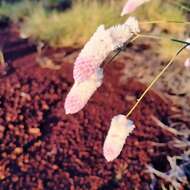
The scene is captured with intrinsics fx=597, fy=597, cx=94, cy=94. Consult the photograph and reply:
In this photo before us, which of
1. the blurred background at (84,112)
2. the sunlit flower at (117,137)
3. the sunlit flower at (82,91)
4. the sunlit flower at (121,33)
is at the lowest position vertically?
the blurred background at (84,112)

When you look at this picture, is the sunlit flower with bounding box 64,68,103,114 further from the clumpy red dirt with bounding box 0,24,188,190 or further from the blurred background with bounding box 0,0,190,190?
the clumpy red dirt with bounding box 0,24,188,190

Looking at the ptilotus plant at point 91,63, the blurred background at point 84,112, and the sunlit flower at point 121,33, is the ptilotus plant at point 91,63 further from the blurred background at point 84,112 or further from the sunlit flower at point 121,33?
the blurred background at point 84,112

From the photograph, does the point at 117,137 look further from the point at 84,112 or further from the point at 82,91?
the point at 84,112

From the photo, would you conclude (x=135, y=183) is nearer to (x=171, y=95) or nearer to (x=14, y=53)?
(x=171, y=95)

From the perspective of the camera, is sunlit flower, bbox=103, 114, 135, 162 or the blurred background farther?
the blurred background

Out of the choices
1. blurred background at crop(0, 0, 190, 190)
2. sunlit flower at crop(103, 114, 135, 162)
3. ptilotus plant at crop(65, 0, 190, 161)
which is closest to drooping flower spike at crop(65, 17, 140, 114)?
ptilotus plant at crop(65, 0, 190, 161)

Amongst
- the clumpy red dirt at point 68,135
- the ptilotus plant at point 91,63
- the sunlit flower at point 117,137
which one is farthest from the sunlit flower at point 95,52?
the clumpy red dirt at point 68,135

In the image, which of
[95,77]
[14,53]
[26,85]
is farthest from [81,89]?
[14,53]
